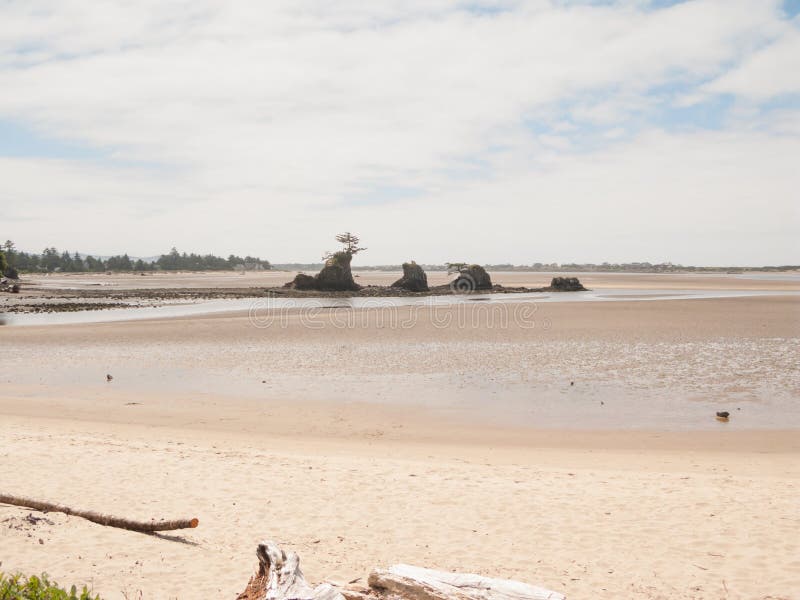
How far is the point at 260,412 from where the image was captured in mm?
14062

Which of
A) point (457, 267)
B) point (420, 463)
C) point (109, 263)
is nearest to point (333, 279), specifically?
point (457, 267)

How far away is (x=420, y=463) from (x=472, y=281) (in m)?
56.6

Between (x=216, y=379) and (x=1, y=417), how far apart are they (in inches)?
230

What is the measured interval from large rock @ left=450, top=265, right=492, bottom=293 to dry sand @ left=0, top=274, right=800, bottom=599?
42.5m

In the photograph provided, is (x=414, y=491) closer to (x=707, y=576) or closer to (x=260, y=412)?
(x=707, y=576)

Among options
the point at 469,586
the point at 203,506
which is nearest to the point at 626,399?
the point at 203,506

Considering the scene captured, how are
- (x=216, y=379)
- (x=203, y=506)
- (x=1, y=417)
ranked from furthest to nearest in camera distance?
(x=216, y=379), (x=1, y=417), (x=203, y=506)

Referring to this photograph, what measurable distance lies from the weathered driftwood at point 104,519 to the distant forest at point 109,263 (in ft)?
406

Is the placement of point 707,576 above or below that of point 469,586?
below

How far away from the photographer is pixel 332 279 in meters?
62.2

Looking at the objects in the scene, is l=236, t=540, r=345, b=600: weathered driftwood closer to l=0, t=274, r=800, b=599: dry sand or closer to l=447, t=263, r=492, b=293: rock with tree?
l=0, t=274, r=800, b=599: dry sand

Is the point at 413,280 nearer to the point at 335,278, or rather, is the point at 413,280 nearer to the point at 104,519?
the point at 335,278

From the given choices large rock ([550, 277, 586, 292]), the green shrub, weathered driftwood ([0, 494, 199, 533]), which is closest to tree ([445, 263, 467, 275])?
large rock ([550, 277, 586, 292])

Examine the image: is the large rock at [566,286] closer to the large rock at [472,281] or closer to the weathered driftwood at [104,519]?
the large rock at [472,281]
